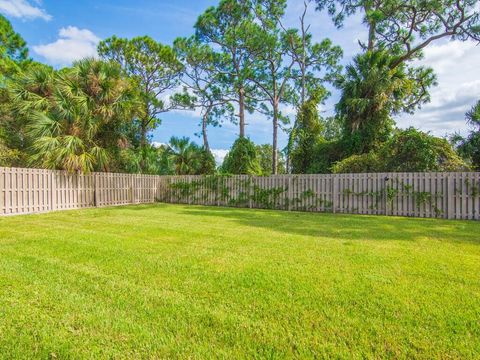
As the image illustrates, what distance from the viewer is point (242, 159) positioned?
53.6 feet

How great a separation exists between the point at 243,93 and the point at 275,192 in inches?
442

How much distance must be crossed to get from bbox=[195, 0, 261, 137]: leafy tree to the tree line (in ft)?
0.23

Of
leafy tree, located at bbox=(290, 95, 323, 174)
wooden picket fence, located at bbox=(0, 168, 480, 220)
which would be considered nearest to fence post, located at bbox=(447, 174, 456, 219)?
wooden picket fence, located at bbox=(0, 168, 480, 220)

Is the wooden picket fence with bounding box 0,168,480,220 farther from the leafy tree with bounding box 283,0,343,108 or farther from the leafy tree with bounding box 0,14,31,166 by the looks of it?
the leafy tree with bounding box 283,0,343,108

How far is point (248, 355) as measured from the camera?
6.06ft

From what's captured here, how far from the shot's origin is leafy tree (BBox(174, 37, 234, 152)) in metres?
20.5

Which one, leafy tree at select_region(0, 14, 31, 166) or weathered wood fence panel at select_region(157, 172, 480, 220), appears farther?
leafy tree at select_region(0, 14, 31, 166)

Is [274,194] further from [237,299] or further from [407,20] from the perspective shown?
[407,20]

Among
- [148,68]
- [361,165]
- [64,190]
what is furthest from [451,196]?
[148,68]

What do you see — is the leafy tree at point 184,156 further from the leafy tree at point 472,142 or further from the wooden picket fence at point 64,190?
the leafy tree at point 472,142

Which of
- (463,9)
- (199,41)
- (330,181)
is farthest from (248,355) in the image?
(199,41)

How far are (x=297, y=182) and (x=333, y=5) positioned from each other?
44.4 ft

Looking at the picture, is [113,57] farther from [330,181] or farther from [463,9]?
[463,9]

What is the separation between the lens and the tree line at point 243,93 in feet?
37.1
